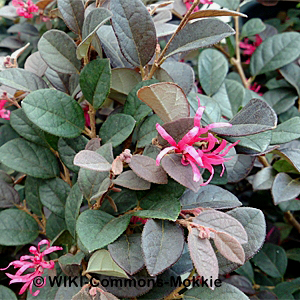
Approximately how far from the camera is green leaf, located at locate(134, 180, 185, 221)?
52cm

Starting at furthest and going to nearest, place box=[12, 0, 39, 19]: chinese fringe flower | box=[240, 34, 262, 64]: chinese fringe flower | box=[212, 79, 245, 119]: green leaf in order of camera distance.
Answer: box=[240, 34, 262, 64]: chinese fringe flower → box=[12, 0, 39, 19]: chinese fringe flower → box=[212, 79, 245, 119]: green leaf

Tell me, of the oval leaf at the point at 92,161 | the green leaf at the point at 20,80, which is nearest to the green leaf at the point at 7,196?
the green leaf at the point at 20,80

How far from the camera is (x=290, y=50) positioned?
1.03m

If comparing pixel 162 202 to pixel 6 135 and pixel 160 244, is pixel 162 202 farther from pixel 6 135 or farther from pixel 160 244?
pixel 6 135

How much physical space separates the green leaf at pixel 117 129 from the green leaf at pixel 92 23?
0.43ft

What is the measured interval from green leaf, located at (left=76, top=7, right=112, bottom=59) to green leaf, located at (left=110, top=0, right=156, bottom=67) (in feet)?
0.11

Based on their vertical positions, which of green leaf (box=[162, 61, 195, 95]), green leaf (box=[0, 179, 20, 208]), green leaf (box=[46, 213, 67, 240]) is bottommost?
green leaf (box=[46, 213, 67, 240])

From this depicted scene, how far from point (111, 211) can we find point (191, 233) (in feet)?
0.69

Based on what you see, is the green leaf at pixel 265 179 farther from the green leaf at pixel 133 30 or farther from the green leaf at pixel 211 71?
the green leaf at pixel 133 30

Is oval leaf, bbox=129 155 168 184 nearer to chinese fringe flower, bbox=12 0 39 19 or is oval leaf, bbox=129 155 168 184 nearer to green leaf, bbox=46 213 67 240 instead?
green leaf, bbox=46 213 67 240

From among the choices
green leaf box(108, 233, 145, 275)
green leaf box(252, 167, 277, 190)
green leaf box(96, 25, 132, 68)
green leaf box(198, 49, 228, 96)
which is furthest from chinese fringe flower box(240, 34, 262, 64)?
green leaf box(108, 233, 145, 275)

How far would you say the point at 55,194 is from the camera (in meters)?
0.72

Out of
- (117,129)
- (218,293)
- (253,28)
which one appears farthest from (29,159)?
(253,28)

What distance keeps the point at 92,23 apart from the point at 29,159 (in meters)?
0.31
